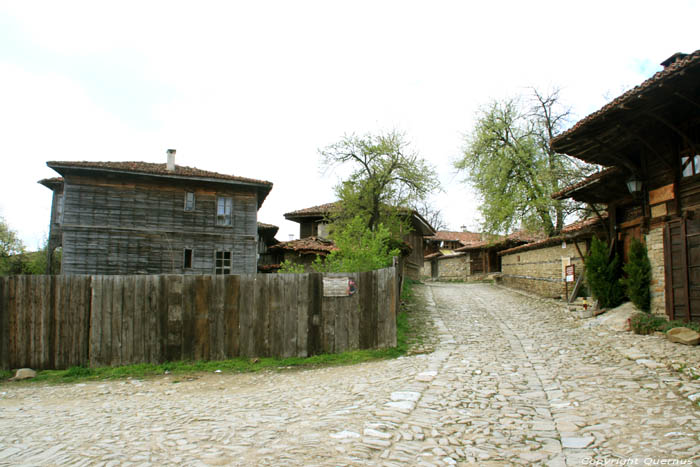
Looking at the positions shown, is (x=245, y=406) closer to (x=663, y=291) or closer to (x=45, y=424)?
(x=45, y=424)

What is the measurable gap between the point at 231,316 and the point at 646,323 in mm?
8400

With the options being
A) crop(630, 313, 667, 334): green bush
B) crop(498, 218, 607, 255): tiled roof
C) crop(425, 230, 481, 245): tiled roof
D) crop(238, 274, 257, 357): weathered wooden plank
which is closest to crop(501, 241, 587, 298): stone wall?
crop(498, 218, 607, 255): tiled roof

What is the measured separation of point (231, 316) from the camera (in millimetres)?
8617

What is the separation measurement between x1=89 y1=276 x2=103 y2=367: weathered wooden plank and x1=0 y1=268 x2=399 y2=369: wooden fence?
0.02 meters

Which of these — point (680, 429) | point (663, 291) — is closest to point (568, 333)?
point (663, 291)

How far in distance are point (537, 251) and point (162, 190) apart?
17.7m

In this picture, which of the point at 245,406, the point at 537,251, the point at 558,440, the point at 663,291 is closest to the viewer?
the point at 558,440

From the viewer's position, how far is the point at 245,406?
5.50 metres

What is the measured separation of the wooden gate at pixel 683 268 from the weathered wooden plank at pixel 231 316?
884cm

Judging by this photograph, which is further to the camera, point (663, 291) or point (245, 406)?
point (663, 291)

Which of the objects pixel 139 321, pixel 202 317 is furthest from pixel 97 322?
pixel 202 317

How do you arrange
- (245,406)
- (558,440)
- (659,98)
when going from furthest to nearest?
(659,98), (245,406), (558,440)

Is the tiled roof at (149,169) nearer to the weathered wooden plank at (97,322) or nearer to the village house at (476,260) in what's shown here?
the weathered wooden plank at (97,322)

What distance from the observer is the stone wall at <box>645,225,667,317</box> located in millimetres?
9711
